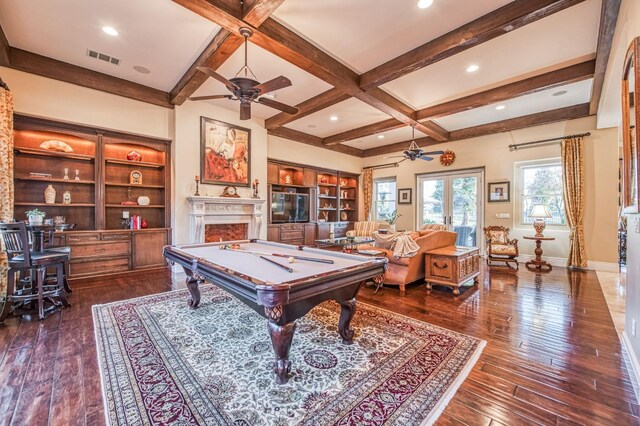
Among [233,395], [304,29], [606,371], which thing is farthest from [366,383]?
[304,29]

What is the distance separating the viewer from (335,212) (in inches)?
368

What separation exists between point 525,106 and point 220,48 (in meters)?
6.13

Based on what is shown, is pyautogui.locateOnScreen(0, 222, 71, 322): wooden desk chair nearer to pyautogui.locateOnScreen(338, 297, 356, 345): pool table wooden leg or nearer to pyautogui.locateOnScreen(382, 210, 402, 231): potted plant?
pyautogui.locateOnScreen(338, 297, 356, 345): pool table wooden leg

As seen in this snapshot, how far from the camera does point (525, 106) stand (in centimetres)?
581

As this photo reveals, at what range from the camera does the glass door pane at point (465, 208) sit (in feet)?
24.1

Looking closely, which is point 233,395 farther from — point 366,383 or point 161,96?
point 161,96

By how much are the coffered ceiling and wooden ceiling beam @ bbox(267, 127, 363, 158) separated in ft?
5.51

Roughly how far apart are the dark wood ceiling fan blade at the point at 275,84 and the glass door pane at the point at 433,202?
6596mm

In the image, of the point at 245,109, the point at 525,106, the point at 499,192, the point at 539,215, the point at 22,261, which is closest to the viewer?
the point at 22,261

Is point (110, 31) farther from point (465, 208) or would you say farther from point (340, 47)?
point (465, 208)

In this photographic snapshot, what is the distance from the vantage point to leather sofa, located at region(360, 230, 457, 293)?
4.09 metres

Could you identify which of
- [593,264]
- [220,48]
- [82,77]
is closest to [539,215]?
[593,264]

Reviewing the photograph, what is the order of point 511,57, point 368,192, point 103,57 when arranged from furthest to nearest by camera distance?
1. point 368,192
2. point 103,57
3. point 511,57

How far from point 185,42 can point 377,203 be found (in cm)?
735
